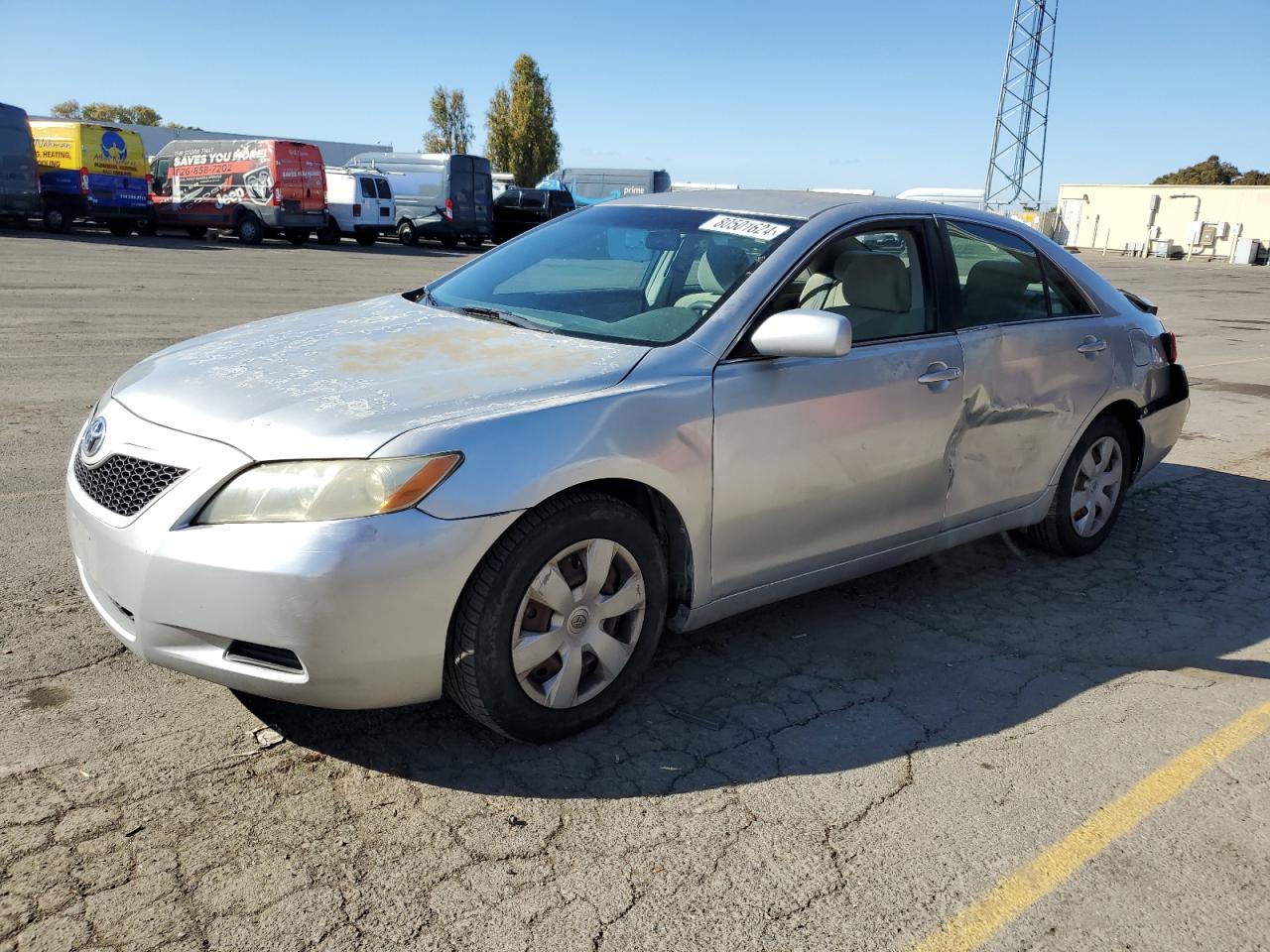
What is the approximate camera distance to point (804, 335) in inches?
132

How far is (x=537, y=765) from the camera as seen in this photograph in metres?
3.05

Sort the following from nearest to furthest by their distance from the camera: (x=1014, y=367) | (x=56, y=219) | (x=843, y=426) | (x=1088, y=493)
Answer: (x=843, y=426), (x=1014, y=367), (x=1088, y=493), (x=56, y=219)

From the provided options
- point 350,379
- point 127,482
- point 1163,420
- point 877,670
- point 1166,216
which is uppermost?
point 350,379

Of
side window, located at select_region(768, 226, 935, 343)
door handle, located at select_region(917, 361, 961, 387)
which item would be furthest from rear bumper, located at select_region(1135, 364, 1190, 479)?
side window, located at select_region(768, 226, 935, 343)

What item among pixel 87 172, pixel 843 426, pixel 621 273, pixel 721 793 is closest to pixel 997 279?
pixel 843 426

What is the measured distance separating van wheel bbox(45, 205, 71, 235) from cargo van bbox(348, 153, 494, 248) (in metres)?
9.07

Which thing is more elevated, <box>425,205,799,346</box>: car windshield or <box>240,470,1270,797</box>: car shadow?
<box>425,205,799,346</box>: car windshield

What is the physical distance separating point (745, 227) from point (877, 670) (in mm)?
1676

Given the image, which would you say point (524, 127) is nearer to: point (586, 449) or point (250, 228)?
point (250, 228)

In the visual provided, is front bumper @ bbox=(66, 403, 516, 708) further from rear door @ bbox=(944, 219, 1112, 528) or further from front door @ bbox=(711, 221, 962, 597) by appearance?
rear door @ bbox=(944, 219, 1112, 528)

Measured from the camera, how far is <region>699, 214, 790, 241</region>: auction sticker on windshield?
3.83m

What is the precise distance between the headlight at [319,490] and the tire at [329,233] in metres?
26.6

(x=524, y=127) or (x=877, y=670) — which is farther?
(x=524, y=127)

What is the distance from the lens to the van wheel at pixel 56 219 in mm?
25219
